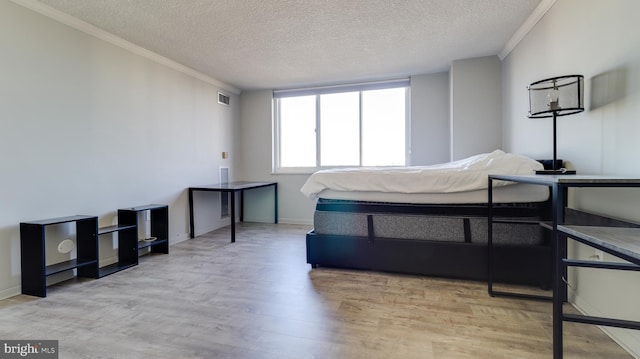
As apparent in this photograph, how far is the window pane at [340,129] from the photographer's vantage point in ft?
15.0

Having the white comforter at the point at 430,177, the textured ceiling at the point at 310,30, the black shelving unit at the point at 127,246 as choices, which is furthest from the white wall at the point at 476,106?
the black shelving unit at the point at 127,246

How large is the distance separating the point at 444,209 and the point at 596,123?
1.07 metres

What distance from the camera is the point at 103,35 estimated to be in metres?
2.71

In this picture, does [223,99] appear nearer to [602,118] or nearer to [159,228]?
[159,228]

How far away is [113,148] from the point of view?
2850mm

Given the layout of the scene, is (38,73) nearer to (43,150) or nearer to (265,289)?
(43,150)

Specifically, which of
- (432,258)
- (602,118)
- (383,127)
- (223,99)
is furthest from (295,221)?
(602,118)

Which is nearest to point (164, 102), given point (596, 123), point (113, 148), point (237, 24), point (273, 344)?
point (113, 148)

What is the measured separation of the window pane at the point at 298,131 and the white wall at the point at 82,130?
1.52 metres

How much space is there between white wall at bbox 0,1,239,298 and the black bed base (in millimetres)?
2079

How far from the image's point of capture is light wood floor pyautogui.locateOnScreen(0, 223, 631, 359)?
1.43 m

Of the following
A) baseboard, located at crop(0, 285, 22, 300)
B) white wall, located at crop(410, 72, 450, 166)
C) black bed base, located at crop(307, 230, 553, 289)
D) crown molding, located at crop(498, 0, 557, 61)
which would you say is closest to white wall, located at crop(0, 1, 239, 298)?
baseboard, located at crop(0, 285, 22, 300)

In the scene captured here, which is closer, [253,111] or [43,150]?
[43,150]

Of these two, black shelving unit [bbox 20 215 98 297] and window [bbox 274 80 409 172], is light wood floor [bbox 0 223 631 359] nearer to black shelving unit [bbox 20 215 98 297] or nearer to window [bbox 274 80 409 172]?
black shelving unit [bbox 20 215 98 297]
